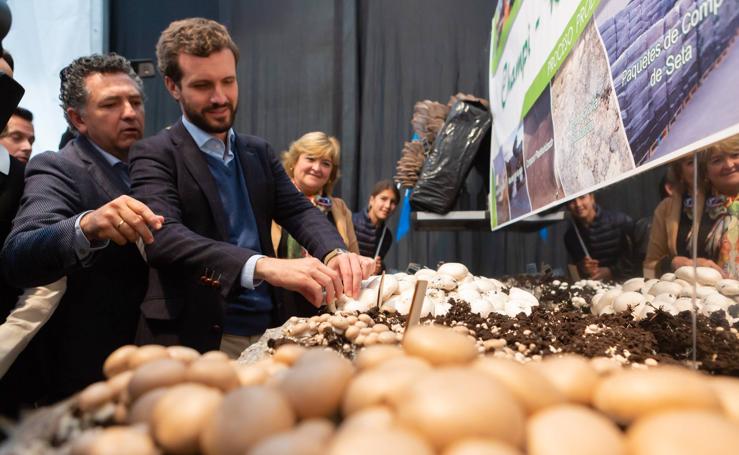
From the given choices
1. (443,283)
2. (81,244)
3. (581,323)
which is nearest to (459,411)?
(581,323)

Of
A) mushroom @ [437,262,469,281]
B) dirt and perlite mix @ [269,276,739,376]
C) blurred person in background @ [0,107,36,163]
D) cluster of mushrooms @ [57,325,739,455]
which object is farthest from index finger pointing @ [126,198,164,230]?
blurred person in background @ [0,107,36,163]

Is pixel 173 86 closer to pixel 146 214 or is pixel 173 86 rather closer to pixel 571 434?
pixel 146 214

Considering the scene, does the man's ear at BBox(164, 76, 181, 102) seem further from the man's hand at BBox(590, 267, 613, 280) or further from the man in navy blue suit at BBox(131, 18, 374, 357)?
the man's hand at BBox(590, 267, 613, 280)

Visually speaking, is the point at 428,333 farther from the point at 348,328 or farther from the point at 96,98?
the point at 96,98

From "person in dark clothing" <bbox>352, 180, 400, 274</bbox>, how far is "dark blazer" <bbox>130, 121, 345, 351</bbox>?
6.75 feet

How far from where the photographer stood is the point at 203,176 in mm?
1297

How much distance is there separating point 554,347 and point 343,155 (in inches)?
135

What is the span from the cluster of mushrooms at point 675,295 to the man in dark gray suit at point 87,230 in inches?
37.6

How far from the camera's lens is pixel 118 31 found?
4.47m

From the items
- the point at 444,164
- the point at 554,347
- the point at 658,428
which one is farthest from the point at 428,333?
the point at 444,164

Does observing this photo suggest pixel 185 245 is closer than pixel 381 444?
No

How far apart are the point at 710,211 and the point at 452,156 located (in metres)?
2.20

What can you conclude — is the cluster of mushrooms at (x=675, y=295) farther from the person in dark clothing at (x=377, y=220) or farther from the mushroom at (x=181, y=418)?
the person in dark clothing at (x=377, y=220)

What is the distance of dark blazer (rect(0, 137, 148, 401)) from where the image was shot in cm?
124
